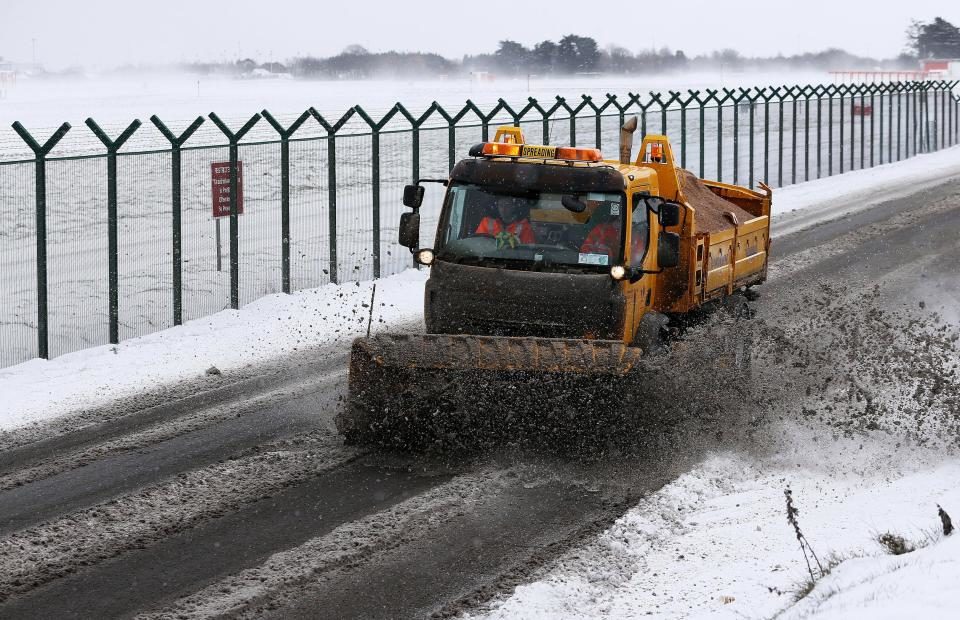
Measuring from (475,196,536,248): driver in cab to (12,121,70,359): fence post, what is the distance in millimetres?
4948

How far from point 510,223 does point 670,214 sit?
1255 mm

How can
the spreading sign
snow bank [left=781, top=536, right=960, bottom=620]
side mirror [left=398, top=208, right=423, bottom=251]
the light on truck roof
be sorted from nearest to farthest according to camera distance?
1. snow bank [left=781, top=536, right=960, bottom=620]
2. the light on truck roof
3. side mirror [left=398, top=208, right=423, bottom=251]
4. the spreading sign

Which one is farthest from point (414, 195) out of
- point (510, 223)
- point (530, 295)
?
point (530, 295)

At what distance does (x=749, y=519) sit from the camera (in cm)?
853

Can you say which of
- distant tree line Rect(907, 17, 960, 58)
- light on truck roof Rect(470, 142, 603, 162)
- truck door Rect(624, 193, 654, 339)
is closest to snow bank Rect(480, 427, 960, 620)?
truck door Rect(624, 193, 654, 339)

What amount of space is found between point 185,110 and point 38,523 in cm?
4543

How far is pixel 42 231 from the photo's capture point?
13414mm

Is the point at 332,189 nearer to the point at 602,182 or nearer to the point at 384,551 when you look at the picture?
the point at 602,182

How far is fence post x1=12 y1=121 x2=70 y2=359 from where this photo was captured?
13.3 metres

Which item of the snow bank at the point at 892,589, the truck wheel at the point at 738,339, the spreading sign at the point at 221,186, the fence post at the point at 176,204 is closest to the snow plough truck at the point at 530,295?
the truck wheel at the point at 738,339

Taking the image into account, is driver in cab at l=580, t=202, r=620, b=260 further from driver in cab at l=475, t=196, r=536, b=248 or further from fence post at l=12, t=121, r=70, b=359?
fence post at l=12, t=121, r=70, b=359

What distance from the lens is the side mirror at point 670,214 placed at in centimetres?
1029

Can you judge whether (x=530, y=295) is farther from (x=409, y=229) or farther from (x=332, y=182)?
(x=332, y=182)

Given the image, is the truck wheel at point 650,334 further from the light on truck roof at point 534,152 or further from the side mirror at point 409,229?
the side mirror at point 409,229
